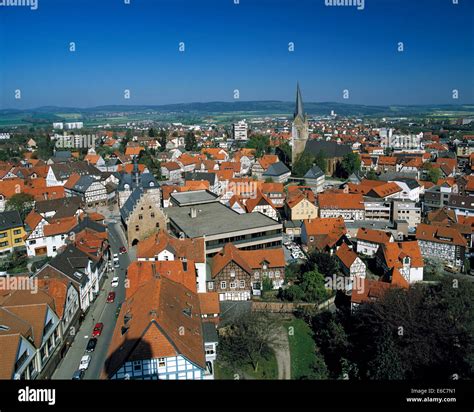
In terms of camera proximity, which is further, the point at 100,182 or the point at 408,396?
the point at 100,182

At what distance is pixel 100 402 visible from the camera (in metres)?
1.35

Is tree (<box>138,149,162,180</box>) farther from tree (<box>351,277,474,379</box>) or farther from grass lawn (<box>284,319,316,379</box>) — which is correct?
tree (<box>351,277,474,379</box>)

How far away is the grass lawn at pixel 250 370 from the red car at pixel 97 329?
2.58m

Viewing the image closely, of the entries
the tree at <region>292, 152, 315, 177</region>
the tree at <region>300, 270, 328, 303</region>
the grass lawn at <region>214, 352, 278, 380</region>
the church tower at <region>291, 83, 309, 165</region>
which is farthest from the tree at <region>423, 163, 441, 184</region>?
the grass lawn at <region>214, 352, 278, 380</region>

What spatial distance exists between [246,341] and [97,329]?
3.14 m

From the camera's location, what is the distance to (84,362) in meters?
7.96

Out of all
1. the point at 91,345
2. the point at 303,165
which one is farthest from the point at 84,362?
the point at 303,165

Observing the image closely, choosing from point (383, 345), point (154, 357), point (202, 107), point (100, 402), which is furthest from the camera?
point (202, 107)

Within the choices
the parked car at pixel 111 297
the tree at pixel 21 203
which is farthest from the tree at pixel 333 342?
the tree at pixel 21 203

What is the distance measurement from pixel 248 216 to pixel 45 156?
88.6 ft

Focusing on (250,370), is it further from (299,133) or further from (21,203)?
(299,133)

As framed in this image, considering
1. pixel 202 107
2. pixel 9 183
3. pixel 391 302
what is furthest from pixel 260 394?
pixel 202 107

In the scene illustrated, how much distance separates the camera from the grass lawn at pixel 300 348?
8.62 m

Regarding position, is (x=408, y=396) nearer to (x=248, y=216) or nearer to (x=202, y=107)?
(x=248, y=216)
